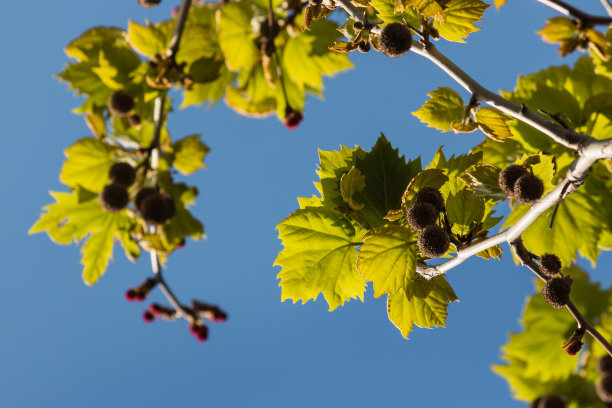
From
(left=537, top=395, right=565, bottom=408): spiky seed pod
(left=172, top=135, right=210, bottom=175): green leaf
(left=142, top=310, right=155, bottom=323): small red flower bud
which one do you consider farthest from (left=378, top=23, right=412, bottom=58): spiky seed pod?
(left=537, top=395, right=565, bottom=408): spiky seed pod

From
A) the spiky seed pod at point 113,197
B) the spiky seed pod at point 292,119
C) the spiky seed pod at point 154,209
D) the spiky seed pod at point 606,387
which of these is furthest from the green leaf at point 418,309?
the spiky seed pod at point 292,119

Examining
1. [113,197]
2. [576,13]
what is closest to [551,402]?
[576,13]

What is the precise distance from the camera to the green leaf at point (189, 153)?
3811mm

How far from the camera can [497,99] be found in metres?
1.43

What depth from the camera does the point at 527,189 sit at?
1.32 metres

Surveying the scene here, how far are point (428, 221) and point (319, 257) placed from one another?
506mm

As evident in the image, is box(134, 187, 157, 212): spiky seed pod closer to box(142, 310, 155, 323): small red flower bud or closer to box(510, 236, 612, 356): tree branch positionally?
box(142, 310, 155, 323): small red flower bud

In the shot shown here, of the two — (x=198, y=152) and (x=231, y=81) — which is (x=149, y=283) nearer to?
(x=198, y=152)

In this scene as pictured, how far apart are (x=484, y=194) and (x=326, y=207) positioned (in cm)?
58

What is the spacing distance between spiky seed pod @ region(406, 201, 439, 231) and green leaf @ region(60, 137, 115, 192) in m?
2.76

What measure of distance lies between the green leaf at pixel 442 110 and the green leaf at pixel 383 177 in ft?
0.58

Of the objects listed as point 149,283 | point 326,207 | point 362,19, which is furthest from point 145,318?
point 362,19

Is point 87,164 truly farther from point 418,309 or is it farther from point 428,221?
point 428,221

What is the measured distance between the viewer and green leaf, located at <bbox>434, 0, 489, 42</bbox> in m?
1.69
